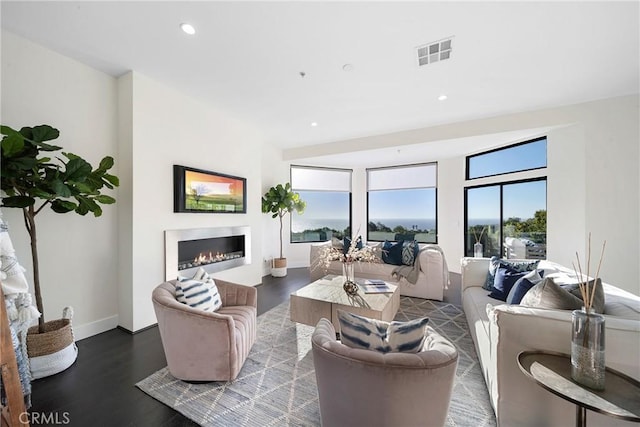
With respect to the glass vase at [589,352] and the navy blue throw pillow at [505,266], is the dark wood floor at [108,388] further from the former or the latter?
the navy blue throw pillow at [505,266]

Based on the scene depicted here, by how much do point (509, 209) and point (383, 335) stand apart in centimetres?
495

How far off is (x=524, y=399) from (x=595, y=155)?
3919 mm

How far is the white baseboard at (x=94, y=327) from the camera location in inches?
102

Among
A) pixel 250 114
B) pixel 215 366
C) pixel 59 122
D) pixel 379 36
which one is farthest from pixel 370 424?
pixel 250 114

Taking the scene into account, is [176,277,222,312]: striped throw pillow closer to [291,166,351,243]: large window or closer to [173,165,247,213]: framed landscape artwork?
[173,165,247,213]: framed landscape artwork

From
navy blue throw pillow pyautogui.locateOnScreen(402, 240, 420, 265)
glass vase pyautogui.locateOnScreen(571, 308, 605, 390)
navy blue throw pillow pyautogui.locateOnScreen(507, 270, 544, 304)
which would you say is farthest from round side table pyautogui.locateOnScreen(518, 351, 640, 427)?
navy blue throw pillow pyautogui.locateOnScreen(402, 240, 420, 265)

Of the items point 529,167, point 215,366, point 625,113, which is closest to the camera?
point 215,366

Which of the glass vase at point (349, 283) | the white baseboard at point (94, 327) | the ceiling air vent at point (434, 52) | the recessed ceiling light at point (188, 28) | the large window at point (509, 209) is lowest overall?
the white baseboard at point (94, 327)

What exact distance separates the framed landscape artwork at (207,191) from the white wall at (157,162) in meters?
0.09

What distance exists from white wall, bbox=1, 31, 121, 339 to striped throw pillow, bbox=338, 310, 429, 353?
304 cm

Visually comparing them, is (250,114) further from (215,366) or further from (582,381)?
(582,381)

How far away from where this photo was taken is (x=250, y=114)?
3.96m

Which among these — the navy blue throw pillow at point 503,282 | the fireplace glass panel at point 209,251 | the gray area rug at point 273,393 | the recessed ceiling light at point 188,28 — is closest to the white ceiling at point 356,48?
the recessed ceiling light at point 188,28

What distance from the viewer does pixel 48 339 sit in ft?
6.72
